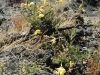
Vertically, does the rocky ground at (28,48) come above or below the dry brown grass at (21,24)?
below

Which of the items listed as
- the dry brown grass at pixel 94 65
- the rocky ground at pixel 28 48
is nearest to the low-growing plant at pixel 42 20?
the rocky ground at pixel 28 48

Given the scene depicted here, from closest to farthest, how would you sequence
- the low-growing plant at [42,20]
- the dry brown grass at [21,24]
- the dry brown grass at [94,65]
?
the dry brown grass at [94,65] < the low-growing plant at [42,20] < the dry brown grass at [21,24]

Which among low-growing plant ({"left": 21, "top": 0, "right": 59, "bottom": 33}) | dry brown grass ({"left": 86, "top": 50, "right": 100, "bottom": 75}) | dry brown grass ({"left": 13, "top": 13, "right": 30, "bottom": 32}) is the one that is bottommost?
dry brown grass ({"left": 86, "top": 50, "right": 100, "bottom": 75})

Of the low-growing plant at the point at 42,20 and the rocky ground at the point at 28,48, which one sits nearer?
the rocky ground at the point at 28,48

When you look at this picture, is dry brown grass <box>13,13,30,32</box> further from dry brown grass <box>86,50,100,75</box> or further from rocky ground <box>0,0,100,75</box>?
dry brown grass <box>86,50,100,75</box>

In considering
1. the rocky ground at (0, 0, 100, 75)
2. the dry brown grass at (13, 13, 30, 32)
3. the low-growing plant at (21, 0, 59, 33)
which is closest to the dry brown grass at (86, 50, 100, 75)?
the rocky ground at (0, 0, 100, 75)

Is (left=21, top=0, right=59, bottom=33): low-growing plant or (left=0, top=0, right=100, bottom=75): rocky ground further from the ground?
(left=21, top=0, right=59, bottom=33): low-growing plant

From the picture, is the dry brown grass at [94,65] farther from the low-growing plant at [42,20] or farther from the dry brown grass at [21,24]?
the dry brown grass at [21,24]

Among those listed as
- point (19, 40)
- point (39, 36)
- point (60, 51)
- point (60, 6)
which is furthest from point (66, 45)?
point (60, 6)

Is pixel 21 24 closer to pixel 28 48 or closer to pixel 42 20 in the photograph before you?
pixel 42 20

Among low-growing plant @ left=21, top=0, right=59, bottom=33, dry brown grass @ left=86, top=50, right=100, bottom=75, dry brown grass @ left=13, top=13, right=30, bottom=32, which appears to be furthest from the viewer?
dry brown grass @ left=13, top=13, right=30, bottom=32

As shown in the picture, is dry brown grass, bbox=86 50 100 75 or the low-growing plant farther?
the low-growing plant

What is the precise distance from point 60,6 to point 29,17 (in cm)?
240

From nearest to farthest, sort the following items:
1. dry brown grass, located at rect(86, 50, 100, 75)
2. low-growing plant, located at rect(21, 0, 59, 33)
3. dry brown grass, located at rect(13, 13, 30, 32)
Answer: dry brown grass, located at rect(86, 50, 100, 75)
low-growing plant, located at rect(21, 0, 59, 33)
dry brown grass, located at rect(13, 13, 30, 32)
